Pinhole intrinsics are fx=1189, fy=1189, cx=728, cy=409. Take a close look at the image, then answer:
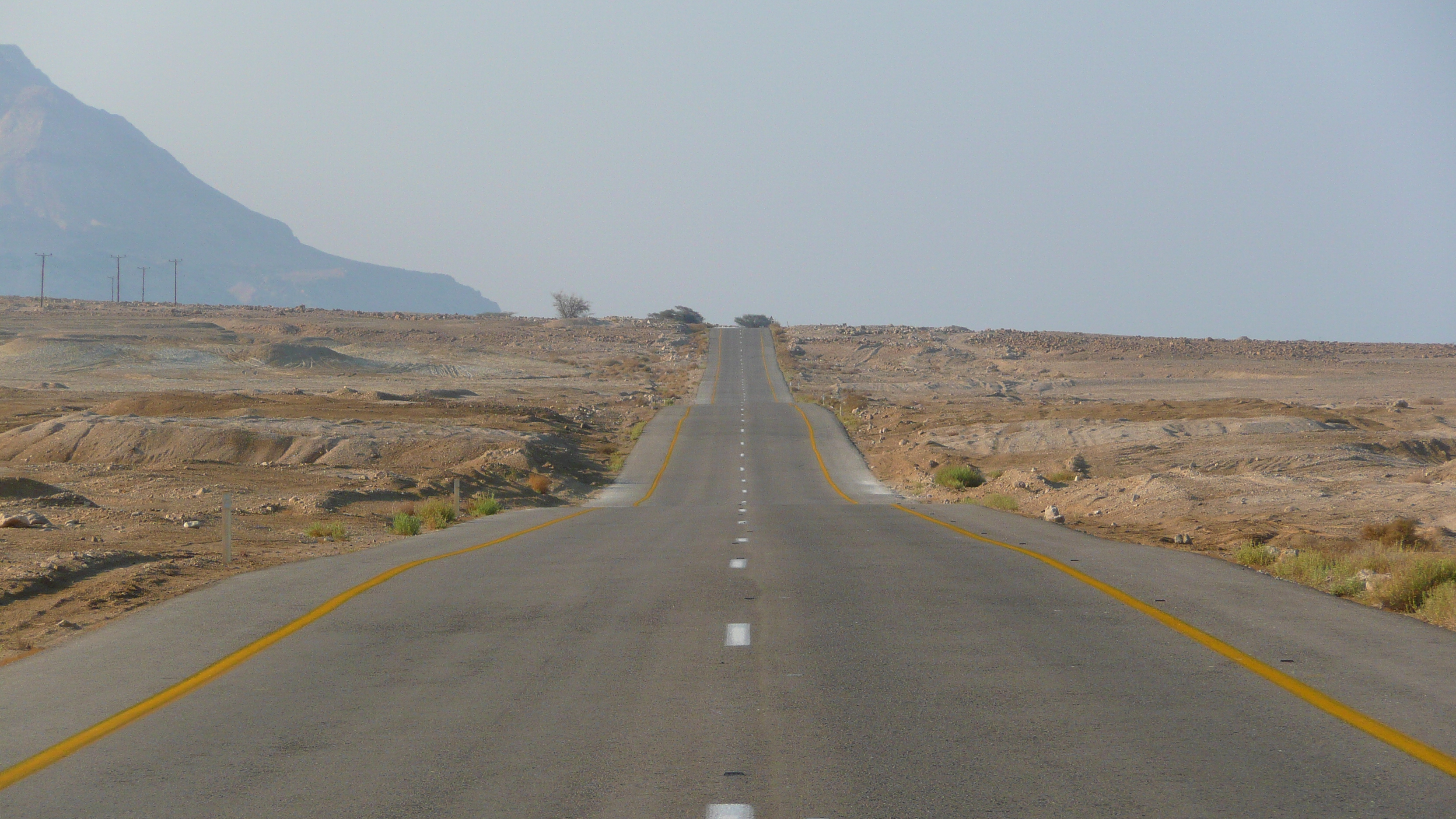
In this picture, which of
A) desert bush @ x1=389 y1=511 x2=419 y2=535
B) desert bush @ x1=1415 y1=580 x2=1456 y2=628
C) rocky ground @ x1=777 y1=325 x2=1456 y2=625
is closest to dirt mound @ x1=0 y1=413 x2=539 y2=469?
rocky ground @ x1=777 y1=325 x2=1456 y2=625

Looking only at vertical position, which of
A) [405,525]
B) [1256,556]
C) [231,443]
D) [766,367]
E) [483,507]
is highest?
[766,367]

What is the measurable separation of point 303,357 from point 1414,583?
93976 millimetres

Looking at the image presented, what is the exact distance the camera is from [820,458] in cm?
5103

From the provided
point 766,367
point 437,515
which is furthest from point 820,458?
point 766,367

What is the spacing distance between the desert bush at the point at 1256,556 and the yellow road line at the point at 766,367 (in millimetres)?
61311

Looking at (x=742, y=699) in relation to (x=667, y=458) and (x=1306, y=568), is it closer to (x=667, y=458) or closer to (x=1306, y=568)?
(x=1306, y=568)

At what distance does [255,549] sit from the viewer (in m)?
18.5

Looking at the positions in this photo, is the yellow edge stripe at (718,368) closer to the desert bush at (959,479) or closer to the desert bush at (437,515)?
the desert bush at (959,479)

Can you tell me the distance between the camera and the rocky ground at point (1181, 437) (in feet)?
73.7

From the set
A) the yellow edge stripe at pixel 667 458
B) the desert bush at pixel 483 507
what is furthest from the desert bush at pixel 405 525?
the yellow edge stripe at pixel 667 458

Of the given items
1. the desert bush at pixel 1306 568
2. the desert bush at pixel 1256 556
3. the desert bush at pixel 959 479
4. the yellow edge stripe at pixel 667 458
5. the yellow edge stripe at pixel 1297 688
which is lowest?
the yellow edge stripe at pixel 667 458

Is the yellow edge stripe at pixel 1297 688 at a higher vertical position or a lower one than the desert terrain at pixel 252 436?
higher

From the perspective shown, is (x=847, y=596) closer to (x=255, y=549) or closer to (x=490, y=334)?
(x=255, y=549)

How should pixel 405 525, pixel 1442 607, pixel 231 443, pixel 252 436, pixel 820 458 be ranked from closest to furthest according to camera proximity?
pixel 1442 607
pixel 405 525
pixel 231 443
pixel 252 436
pixel 820 458
